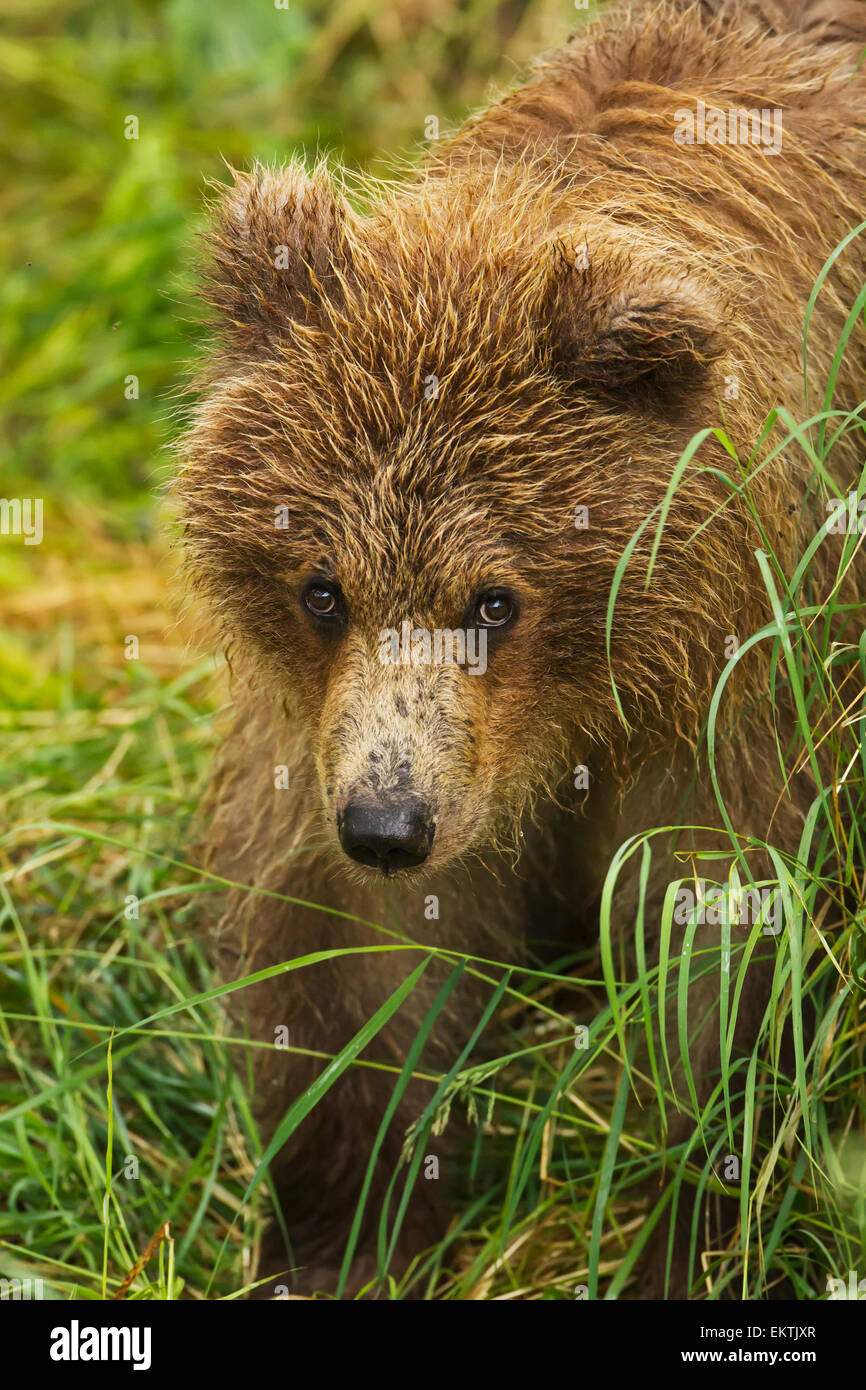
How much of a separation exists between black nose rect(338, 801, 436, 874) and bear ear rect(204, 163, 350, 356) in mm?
1153

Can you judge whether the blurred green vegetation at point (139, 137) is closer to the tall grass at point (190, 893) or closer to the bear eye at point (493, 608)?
the tall grass at point (190, 893)

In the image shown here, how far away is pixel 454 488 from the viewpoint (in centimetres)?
402

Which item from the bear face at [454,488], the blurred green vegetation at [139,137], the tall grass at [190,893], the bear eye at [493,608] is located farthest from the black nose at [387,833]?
the blurred green vegetation at [139,137]

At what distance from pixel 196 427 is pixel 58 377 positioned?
465 centimetres

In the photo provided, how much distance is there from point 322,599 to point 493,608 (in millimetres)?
393

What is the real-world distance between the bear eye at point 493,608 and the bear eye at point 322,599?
322 mm

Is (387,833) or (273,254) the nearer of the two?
(387,833)

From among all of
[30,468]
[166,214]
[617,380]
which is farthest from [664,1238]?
[166,214]

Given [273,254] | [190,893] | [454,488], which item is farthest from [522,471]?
[190,893]

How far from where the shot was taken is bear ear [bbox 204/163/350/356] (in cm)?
421

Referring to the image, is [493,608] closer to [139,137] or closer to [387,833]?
[387,833]

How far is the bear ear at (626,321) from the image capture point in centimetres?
387

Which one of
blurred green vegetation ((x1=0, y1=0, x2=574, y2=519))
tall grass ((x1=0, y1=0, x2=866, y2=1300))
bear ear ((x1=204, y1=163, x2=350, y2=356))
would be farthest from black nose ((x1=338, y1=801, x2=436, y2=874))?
blurred green vegetation ((x1=0, y1=0, x2=574, y2=519))

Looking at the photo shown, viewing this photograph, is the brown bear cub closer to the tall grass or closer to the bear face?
the bear face
